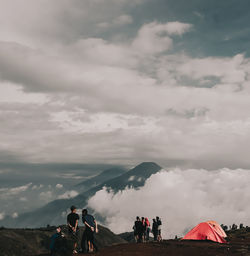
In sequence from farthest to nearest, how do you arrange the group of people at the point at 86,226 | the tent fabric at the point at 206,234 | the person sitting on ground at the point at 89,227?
the tent fabric at the point at 206,234 → the person sitting on ground at the point at 89,227 → the group of people at the point at 86,226

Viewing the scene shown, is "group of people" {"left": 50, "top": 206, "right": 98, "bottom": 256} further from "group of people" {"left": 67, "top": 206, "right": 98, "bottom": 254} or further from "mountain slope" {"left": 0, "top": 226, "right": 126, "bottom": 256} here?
"mountain slope" {"left": 0, "top": 226, "right": 126, "bottom": 256}

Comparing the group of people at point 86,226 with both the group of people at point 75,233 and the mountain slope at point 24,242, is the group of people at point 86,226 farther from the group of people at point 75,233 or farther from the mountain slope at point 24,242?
the mountain slope at point 24,242

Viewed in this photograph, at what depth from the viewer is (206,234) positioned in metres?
29.6

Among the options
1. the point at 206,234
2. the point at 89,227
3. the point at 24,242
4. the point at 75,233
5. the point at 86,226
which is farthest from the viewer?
the point at 24,242

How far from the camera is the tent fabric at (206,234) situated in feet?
96.2

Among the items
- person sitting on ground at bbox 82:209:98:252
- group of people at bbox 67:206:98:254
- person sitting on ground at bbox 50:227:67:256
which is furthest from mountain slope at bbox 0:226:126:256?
person sitting on ground at bbox 50:227:67:256

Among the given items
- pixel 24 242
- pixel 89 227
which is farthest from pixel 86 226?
pixel 24 242

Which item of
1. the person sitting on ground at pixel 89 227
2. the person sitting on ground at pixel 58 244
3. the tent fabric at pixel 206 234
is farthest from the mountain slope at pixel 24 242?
the person sitting on ground at pixel 58 244

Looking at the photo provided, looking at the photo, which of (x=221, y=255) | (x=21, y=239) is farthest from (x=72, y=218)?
(x=21, y=239)

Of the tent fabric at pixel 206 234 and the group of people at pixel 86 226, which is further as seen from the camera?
the tent fabric at pixel 206 234

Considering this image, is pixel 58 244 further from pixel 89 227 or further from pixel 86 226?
pixel 86 226

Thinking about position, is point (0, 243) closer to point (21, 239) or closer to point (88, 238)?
point (21, 239)

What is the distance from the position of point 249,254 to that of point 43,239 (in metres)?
43.5

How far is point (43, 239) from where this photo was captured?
5547 centimetres
